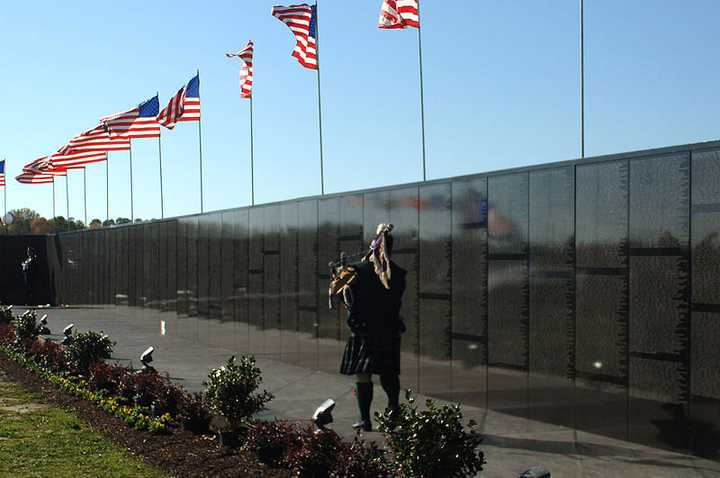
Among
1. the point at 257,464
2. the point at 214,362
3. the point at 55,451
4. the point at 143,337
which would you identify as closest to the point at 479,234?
the point at 257,464

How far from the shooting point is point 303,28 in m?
20.9

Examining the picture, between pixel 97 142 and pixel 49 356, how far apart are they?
55.1ft

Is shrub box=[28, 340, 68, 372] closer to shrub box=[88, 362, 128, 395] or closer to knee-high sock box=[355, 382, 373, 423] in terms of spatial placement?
shrub box=[88, 362, 128, 395]

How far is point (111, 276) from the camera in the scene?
116 ft

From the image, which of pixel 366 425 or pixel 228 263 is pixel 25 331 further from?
pixel 366 425

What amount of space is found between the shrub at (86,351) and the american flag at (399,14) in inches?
308

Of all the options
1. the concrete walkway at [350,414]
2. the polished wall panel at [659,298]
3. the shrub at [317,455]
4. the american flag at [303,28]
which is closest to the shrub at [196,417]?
the concrete walkway at [350,414]

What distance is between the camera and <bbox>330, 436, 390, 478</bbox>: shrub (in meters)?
8.02

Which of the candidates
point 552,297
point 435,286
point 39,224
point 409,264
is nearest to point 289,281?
point 409,264

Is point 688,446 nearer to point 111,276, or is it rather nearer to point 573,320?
point 573,320

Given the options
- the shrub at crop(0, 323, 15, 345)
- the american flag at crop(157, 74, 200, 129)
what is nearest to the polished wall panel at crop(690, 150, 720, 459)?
the shrub at crop(0, 323, 15, 345)

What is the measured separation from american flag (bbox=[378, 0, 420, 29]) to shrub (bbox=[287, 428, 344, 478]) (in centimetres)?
1012

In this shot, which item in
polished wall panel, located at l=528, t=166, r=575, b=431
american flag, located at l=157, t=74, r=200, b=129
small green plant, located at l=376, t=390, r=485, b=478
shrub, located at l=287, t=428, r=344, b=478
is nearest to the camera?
small green plant, located at l=376, t=390, r=485, b=478

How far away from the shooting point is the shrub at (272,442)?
31.4ft
